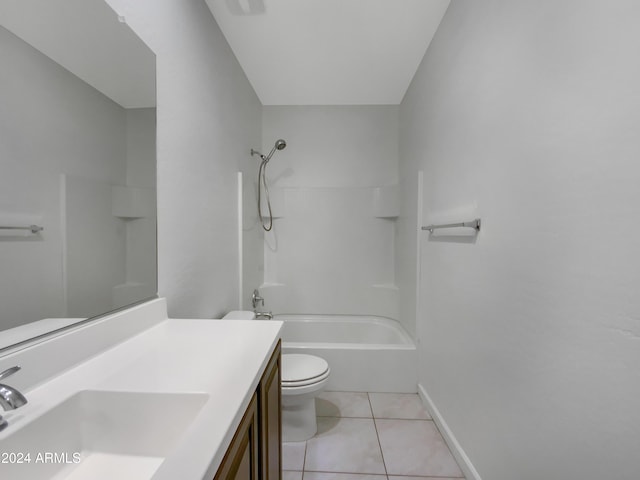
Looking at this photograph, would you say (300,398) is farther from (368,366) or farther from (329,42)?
(329,42)

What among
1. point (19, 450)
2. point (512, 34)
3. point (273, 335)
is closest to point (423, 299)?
point (273, 335)

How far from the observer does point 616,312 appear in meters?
0.68

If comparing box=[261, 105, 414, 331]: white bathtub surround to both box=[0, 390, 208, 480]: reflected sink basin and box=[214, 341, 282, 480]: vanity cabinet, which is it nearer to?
box=[214, 341, 282, 480]: vanity cabinet

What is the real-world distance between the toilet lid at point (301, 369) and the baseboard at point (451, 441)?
29.4 inches

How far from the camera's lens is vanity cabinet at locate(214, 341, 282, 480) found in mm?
619

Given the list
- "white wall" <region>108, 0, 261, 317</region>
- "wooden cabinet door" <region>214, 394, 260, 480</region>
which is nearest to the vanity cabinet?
"wooden cabinet door" <region>214, 394, 260, 480</region>

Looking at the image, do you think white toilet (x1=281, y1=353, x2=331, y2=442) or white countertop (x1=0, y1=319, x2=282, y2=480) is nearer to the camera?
white countertop (x1=0, y1=319, x2=282, y2=480)

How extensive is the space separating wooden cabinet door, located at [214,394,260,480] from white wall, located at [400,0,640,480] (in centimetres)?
86

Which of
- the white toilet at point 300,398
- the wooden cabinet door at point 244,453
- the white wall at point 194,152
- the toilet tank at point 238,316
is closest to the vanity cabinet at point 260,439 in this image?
the wooden cabinet door at point 244,453

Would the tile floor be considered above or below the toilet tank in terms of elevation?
below

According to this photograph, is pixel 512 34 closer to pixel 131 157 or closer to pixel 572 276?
pixel 572 276

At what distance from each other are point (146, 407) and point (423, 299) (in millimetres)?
1880

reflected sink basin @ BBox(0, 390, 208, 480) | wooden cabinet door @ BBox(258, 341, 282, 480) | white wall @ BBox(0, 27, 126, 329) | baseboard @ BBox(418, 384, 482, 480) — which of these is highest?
white wall @ BBox(0, 27, 126, 329)

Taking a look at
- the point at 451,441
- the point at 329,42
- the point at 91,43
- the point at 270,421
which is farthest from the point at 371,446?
the point at 329,42
